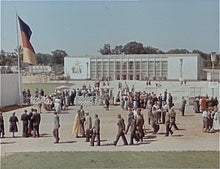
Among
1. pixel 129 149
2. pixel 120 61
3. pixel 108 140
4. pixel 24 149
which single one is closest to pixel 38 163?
pixel 24 149

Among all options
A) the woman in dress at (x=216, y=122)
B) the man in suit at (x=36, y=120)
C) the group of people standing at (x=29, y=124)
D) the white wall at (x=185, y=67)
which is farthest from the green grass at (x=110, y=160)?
the white wall at (x=185, y=67)

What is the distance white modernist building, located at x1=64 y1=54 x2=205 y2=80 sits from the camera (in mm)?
84062

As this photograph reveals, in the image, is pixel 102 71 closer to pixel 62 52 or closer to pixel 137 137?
pixel 62 52

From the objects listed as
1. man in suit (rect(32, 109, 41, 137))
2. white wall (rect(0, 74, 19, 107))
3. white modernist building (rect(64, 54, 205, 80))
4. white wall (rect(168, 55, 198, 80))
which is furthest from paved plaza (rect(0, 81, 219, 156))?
white modernist building (rect(64, 54, 205, 80))

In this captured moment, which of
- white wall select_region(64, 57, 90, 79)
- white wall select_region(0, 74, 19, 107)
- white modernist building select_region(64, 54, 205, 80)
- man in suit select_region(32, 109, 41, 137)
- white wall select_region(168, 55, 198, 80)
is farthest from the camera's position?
white wall select_region(64, 57, 90, 79)

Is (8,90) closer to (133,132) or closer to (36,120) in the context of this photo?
(36,120)

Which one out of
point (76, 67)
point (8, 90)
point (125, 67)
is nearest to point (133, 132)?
point (8, 90)

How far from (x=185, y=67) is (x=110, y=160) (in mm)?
74198

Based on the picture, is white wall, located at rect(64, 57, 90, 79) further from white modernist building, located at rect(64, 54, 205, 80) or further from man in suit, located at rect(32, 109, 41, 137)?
man in suit, located at rect(32, 109, 41, 137)

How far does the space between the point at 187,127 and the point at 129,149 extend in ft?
21.1

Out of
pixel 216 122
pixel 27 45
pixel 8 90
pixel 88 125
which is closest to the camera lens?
pixel 88 125

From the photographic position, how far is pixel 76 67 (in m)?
87.7

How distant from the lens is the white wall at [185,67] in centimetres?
8175

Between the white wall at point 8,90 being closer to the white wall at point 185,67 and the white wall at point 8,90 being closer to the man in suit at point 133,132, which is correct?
the man in suit at point 133,132
